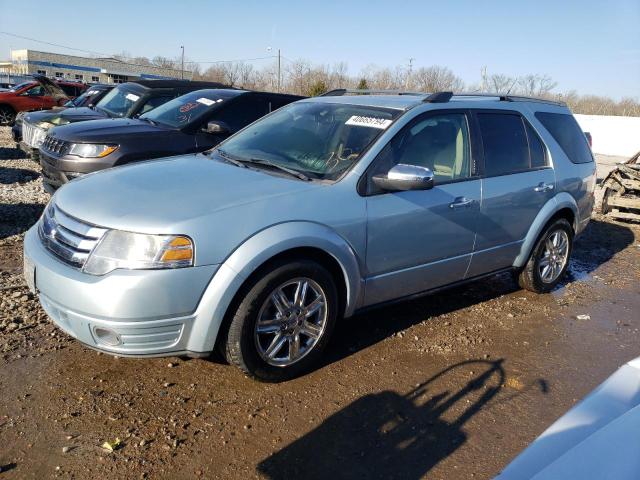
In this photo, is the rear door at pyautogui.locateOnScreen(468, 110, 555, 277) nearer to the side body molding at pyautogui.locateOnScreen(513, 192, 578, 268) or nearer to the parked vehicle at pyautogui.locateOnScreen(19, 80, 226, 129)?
the side body molding at pyautogui.locateOnScreen(513, 192, 578, 268)

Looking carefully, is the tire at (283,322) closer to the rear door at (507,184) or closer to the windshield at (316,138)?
the windshield at (316,138)

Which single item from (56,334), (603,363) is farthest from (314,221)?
(603,363)

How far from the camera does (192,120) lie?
6746 mm

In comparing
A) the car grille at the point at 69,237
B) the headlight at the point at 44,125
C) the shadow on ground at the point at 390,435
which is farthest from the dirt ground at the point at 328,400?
the headlight at the point at 44,125

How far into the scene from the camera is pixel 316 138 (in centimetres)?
410

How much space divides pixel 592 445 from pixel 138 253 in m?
2.24

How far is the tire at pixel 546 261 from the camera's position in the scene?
5207 mm

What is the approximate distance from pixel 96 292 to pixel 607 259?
6.57 metres

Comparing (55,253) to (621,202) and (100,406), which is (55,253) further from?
(621,202)

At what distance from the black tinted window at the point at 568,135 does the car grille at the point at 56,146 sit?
5013mm

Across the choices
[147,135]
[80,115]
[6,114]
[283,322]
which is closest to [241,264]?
[283,322]

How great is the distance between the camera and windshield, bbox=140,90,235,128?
683 cm

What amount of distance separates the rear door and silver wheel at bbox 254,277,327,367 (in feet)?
5.38

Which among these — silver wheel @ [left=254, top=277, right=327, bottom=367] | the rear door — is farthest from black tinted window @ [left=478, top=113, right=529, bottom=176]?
silver wheel @ [left=254, top=277, right=327, bottom=367]
